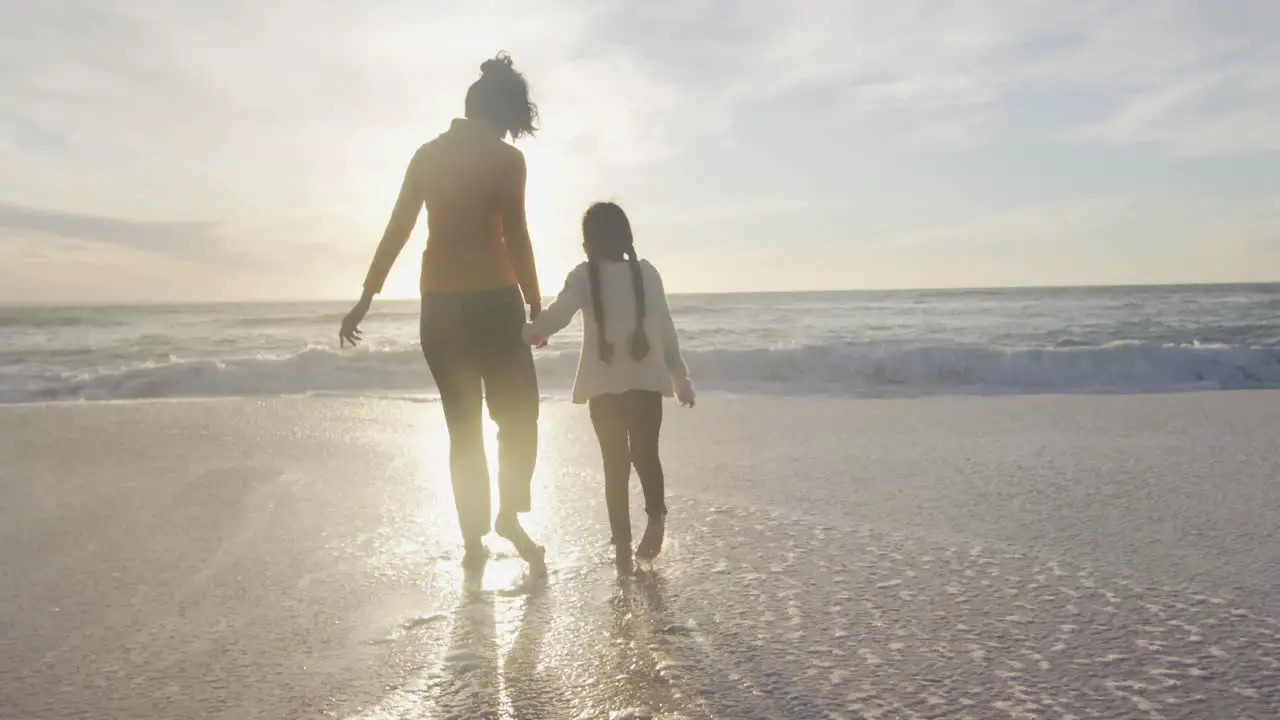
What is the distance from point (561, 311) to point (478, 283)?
1.05 ft

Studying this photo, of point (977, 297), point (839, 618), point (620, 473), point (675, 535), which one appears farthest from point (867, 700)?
point (977, 297)

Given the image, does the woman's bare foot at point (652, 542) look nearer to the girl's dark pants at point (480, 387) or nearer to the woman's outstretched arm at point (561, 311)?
the girl's dark pants at point (480, 387)

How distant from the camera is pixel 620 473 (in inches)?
135

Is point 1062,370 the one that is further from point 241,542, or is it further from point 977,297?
point 977,297

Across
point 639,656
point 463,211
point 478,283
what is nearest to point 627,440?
point 478,283

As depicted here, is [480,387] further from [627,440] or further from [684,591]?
[684,591]

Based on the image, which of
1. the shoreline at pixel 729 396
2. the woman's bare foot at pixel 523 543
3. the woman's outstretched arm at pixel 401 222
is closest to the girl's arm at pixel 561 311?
the woman's outstretched arm at pixel 401 222

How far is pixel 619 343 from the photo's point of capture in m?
3.39

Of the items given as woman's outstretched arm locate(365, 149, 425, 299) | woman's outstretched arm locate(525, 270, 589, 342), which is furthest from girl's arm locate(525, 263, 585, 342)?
woman's outstretched arm locate(365, 149, 425, 299)

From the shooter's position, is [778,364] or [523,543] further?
[778,364]

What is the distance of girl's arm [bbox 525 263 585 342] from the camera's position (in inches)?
130

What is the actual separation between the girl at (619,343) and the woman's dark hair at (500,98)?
449mm

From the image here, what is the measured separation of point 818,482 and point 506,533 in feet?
7.16

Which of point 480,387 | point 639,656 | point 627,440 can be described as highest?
point 480,387
